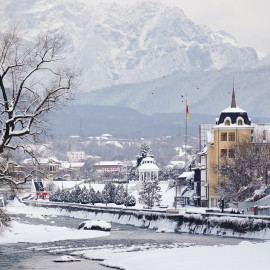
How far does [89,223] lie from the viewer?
118 metres

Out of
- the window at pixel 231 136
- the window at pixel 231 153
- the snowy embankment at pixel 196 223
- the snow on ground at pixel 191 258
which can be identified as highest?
the window at pixel 231 136

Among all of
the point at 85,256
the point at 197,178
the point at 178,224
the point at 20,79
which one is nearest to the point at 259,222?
the point at 178,224

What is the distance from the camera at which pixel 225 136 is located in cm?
15412

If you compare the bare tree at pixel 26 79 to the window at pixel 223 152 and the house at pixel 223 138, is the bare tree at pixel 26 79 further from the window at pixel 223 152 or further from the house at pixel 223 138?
the window at pixel 223 152

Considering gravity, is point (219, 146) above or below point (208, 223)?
above

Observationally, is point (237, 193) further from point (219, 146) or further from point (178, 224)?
point (219, 146)

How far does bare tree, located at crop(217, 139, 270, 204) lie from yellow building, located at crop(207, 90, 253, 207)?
1339cm

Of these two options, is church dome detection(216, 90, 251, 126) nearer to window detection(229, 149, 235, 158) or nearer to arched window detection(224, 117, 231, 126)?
arched window detection(224, 117, 231, 126)

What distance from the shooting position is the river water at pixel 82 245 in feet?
230

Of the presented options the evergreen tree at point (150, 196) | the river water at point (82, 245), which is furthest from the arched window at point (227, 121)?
the river water at point (82, 245)

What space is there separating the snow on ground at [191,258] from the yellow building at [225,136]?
72273 millimetres

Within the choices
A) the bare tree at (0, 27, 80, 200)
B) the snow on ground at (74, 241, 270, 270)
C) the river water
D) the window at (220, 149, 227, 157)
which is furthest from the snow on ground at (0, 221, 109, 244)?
the window at (220, 149, 227, 157)

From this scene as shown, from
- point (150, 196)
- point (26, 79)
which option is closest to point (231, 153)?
point (150, 196)

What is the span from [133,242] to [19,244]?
38.8ft
